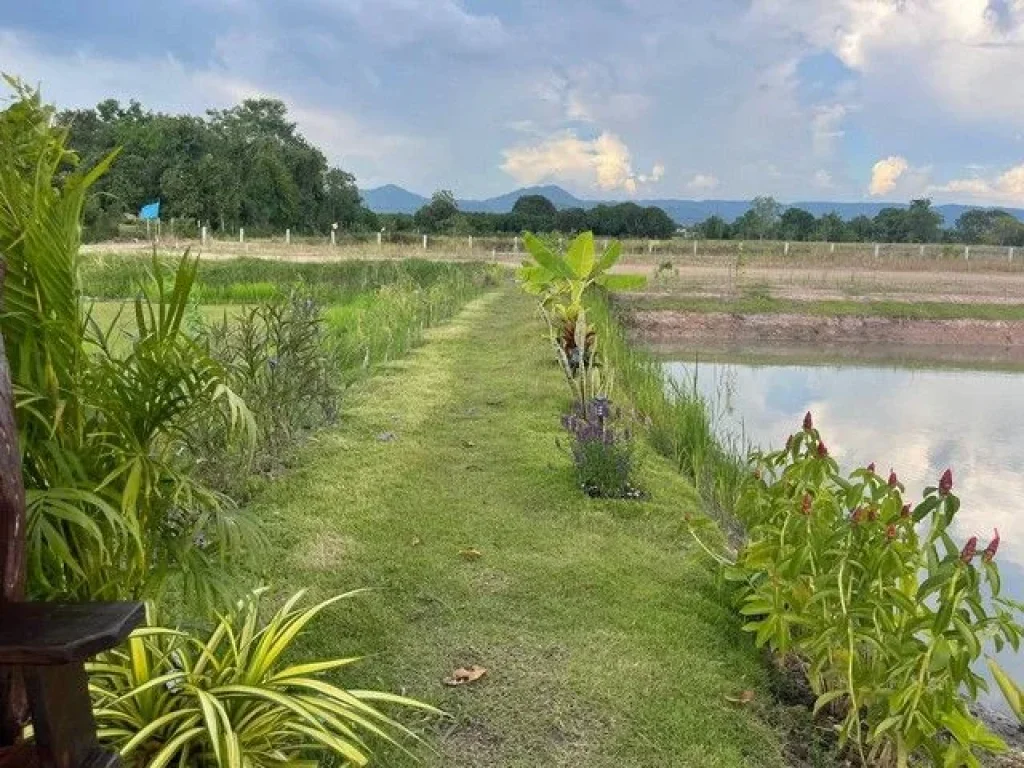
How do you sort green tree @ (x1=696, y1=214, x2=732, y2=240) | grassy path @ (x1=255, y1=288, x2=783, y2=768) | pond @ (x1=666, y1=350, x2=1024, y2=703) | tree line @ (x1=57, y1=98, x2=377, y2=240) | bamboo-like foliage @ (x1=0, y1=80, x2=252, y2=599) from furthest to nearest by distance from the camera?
green tree @ (x1=696, y1=214, x2=732, y2=240) < tree line @ (x1=57, y1=98, x2=377, y2=240) < pond @ (x1=666, y1=350, x2=1024, y2=703) < grassy path @ (x1=255, y1=288, x2=783, y2=768) < bamboo-like foliage @ (x1=0, y1=80, x2=252, y2=599)

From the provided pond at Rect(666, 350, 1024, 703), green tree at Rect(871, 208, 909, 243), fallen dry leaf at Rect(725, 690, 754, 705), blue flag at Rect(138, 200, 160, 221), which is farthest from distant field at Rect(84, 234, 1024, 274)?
fallen dry leaf at Rect(725, 690, 754, 705)

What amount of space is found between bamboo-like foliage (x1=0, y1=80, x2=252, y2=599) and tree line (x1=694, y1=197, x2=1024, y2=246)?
45535mm

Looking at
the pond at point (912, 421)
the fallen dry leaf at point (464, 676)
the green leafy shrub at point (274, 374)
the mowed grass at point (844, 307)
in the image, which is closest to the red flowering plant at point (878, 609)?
the fallen dry leaf at point (464, 676)

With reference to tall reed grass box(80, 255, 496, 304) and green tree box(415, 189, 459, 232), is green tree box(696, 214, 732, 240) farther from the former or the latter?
tall reed grass box(80, 255, 496, 304)

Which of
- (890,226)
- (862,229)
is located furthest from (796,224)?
(890,226)

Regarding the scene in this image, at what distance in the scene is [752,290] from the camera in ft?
67.9

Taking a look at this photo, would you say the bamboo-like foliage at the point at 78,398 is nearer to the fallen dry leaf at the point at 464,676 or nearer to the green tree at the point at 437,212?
the fallen dry leaf at the point at 464,676

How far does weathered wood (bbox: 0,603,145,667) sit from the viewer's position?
1071mm

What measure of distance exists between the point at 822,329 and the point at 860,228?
117 ft

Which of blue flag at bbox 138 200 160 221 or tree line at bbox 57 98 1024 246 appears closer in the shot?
blue flag at bbox 138 200 160 221

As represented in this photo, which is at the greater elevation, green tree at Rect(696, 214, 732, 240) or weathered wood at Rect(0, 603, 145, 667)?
green tree at Rect(696, 214, 732, 240)

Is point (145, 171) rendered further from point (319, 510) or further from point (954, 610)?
point (954, 610)

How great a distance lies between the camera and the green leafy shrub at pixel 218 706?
1.83 metres

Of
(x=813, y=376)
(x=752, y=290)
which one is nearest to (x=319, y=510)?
(x=813, y=376)
